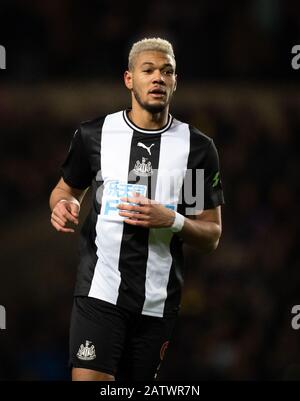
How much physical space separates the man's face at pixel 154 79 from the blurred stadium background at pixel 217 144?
3658 mm

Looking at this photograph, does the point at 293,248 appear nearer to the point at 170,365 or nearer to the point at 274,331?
the point at 274,331

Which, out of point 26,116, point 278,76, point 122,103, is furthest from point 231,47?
point 26,116

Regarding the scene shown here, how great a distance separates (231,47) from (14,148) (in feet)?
8.84

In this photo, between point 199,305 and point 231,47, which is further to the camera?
point 231,47

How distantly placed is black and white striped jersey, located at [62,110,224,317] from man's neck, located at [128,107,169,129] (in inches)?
1.1

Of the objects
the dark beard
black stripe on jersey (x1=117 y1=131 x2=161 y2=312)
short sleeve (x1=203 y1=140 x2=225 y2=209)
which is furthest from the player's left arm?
the dark beard

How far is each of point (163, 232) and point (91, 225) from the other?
0.35 m

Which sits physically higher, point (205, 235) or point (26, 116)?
point (26, 116)

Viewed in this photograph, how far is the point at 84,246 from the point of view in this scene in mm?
4258

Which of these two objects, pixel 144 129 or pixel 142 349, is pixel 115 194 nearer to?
pixel 144 129

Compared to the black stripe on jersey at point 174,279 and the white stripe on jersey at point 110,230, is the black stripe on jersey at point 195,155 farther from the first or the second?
the white stripe on jersey at point 110,230

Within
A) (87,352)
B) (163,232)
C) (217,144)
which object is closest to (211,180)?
(163,232)

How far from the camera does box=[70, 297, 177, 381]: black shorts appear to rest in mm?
4043

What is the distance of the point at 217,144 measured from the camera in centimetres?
892
